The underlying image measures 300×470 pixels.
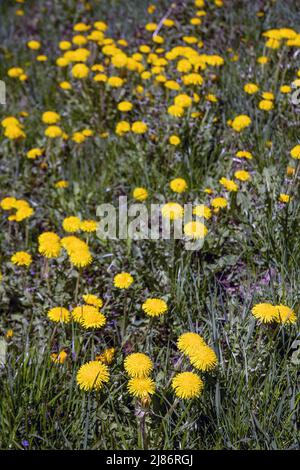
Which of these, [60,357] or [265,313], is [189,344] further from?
[60,357]

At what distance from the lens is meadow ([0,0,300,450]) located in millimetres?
2178

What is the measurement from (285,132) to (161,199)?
1018mm

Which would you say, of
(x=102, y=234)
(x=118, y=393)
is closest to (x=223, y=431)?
(x=118, y=393)

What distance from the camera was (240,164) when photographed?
3.67 m

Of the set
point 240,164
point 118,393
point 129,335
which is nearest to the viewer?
point 118,393

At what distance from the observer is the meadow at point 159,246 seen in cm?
218

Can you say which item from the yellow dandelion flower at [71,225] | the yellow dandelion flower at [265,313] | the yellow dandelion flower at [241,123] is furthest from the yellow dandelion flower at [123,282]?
the yellow dandelion flower at [241,123]

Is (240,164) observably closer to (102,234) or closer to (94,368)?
(102,234)

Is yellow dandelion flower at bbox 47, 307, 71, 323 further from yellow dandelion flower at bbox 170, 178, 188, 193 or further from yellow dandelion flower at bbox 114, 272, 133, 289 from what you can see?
yellow dandelion flower at bbox 170, 178, 188, 193

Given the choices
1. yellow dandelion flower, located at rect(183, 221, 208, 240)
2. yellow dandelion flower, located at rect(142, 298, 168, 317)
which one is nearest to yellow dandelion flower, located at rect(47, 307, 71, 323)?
yellow dandelion flower, located at rect(142, 298, 168, 317)

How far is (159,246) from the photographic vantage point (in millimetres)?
3225

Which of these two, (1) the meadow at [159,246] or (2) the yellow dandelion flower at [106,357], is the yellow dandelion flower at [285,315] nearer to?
(1) the meadow at [159,246]

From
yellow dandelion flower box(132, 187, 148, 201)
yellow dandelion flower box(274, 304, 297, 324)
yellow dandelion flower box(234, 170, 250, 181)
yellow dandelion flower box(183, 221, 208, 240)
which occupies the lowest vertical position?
yellow dandelion flower box(274, 304, 297, 324)

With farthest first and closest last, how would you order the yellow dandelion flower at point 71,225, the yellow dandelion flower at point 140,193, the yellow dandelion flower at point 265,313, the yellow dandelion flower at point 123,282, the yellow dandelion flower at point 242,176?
the yellow dandelion flower at point 140,193, the yellow dandelion flower at point 242,176, the yellow dandelion flower at point 71,225, the yellow dandelion flower at point 123,282, the yellow dandelion flower at point 265,313
